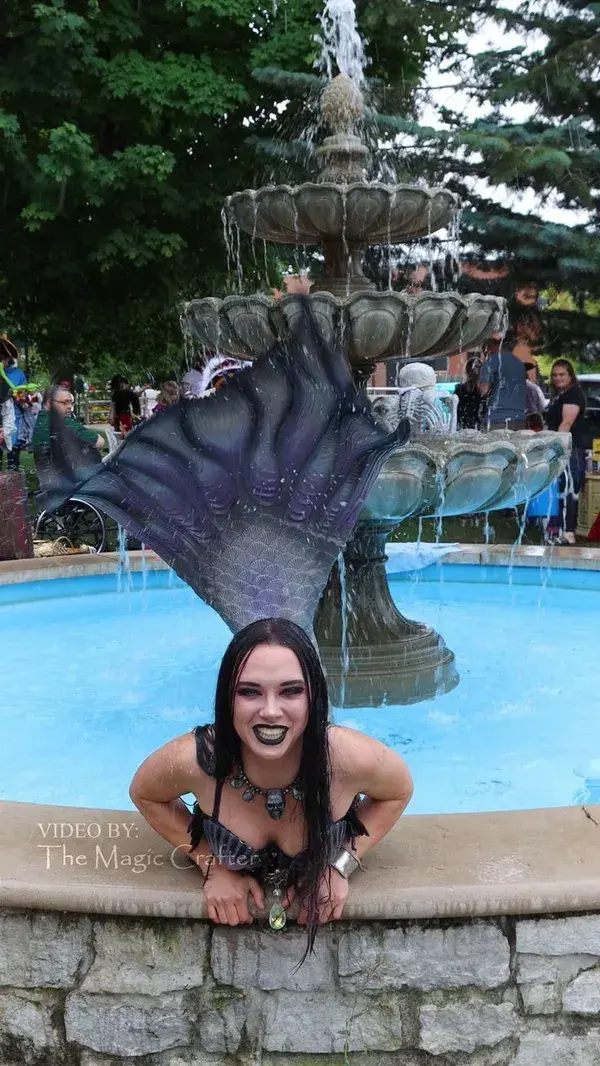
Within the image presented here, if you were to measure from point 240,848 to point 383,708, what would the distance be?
3066 millimetres

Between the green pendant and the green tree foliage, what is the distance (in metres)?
11.9

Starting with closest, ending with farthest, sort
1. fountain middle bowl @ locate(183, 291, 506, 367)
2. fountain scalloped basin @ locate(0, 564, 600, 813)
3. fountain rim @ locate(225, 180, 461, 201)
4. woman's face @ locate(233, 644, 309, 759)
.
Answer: woman's face @ locate(233, 644, 309, 759), fountain scalloped basin @ locate(0, 564, 600, 813), fountain middle bowl @ locate(183, 291, 506, 367), fountain rim @ locate(225, 180, 461, 201)

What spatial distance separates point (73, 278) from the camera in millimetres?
15648

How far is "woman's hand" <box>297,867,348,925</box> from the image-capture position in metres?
2.56

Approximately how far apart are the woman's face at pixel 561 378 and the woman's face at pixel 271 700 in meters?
8.52

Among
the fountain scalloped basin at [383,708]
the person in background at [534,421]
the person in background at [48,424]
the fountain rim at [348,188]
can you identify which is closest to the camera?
the person in background at [48,424]

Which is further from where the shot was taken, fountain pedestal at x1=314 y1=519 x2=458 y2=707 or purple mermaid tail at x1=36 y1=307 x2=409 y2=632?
fountain pedestal at x1=314 y1=519 x2=458 y2=707

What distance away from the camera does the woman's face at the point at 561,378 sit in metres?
10.4

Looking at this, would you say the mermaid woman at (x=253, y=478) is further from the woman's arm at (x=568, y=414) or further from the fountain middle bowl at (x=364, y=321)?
the woman's arm at (x=568, y=414)

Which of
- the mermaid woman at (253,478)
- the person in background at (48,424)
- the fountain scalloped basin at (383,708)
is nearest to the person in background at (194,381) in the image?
the fountain scalloped basin at (383,708)

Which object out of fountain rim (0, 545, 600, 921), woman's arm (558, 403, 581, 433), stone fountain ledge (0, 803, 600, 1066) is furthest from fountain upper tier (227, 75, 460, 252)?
woman's arm (558, 403, 581, 433)

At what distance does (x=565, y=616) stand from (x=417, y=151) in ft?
29.5

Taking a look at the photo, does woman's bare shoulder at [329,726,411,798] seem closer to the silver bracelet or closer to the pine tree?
the silver bracelet

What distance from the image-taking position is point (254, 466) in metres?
3.96
